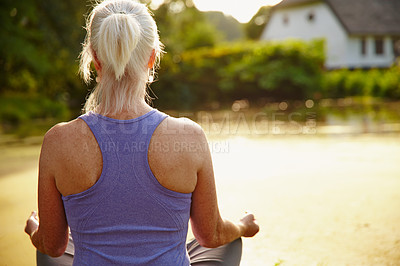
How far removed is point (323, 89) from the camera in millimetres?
20953

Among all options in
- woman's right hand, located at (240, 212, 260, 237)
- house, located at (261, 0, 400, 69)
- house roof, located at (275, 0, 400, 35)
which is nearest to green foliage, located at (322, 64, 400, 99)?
house, located at (261, 0, 400, 69)

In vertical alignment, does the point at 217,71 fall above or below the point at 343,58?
below

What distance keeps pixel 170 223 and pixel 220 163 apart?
4982 millimetres

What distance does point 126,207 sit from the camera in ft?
5.08

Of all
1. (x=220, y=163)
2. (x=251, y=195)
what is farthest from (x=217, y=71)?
(x=251, y=195)

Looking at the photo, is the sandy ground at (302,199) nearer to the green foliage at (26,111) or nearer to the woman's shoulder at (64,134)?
the woman's shoulder at (64,134)

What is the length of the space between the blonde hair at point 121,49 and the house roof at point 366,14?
112 feet

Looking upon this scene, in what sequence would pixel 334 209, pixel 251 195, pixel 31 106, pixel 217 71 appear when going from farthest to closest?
1. pixel 217 71
2. pixel 31 106
3. pixel 251 195
4. pixel 334 209

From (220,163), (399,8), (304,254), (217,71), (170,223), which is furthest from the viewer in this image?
(399,8)

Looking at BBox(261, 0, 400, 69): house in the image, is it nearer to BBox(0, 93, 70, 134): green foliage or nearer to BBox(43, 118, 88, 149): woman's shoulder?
BBox(0, 93, 70, 134): green foliage

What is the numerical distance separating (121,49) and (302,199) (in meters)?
3.32

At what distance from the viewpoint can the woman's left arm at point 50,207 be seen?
1508mm

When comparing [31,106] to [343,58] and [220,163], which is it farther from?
[343,58]

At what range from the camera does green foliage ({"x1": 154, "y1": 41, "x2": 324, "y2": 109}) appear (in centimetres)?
2006
